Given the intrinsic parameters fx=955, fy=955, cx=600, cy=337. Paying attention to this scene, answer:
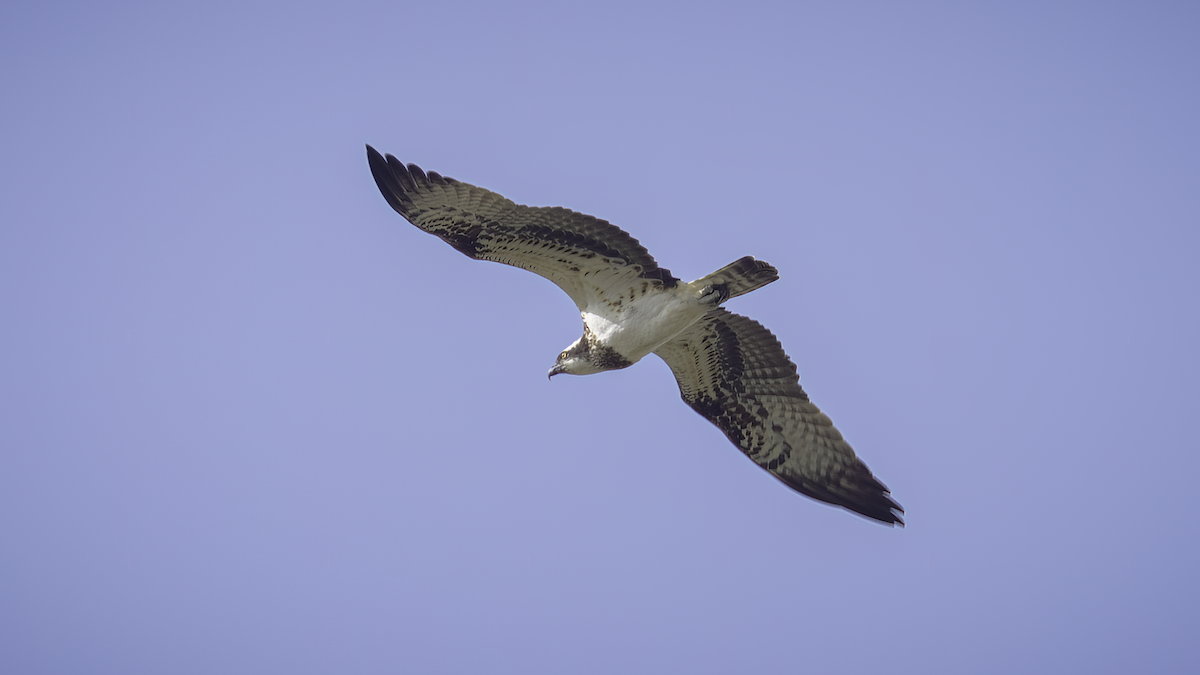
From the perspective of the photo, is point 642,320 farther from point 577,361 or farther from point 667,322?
point 577,361

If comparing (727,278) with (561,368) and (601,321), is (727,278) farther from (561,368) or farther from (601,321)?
(561,368)

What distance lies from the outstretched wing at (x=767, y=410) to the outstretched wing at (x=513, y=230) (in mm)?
1256

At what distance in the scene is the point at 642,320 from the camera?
27.4 feet

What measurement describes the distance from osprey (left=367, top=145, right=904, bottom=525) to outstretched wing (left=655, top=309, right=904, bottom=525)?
0.01m

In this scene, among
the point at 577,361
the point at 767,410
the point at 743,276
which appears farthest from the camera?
the point at 767,410

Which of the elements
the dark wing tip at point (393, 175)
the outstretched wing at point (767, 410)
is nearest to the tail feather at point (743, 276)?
the outstretched wing at point (767, 410)

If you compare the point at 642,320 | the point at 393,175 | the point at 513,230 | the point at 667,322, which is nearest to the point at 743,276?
the point at 667,322

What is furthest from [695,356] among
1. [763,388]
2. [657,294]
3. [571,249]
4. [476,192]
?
[476,192]

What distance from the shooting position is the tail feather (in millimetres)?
7848

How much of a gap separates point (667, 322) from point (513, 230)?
163cm

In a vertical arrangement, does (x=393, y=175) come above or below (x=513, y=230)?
above

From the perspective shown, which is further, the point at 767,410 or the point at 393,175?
the point at 767,410

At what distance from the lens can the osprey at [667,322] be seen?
760 cm

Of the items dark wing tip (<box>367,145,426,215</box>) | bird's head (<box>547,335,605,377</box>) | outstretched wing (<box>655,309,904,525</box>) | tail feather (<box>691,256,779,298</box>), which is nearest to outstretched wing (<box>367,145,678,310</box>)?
dark wing tip (<box>367,145,426,215</box>)
